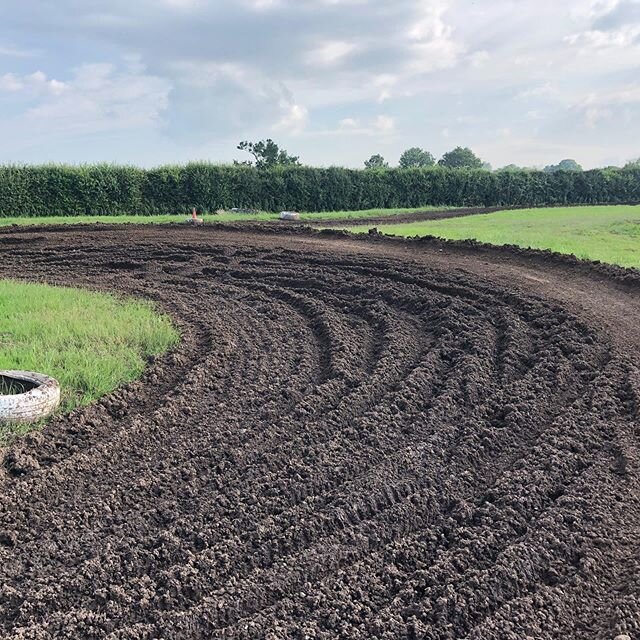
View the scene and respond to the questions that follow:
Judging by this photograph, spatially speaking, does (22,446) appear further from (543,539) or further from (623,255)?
(623,255)

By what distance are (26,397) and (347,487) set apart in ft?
10.0

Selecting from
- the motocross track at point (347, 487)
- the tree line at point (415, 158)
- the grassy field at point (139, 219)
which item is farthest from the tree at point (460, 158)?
the motocross track at point (347, 487)

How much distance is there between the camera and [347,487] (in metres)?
4.27

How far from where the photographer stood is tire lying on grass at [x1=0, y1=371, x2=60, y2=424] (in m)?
5.28

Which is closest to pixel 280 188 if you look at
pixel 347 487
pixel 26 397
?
pixel 26 397

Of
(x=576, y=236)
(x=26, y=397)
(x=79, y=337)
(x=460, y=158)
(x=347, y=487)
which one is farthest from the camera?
(x=460, y=158)

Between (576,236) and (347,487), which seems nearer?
(347,487)

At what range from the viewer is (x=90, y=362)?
263 inches

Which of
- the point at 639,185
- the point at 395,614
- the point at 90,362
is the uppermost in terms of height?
the point at 639,185

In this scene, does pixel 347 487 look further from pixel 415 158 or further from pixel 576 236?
pixel 415 158

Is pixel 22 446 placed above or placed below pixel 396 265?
below

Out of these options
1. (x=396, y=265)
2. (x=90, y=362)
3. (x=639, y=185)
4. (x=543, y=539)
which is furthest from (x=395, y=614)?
(x=639, y=185)

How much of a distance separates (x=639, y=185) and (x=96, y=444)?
174ft

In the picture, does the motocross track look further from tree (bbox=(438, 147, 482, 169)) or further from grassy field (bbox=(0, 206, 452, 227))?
tree (bbox=(438, 147, 482, 169))
